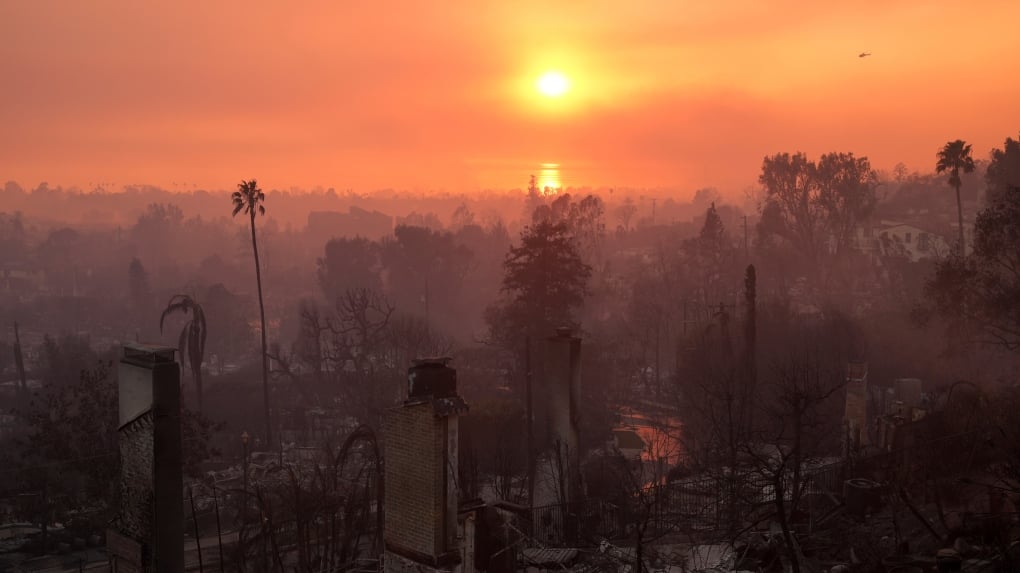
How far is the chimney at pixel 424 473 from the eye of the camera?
8.58 meters

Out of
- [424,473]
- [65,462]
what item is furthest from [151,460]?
[65,462]

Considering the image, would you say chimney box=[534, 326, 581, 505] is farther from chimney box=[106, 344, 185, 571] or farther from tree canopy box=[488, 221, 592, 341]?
tree canopy box=[488, 221, 592, 341]

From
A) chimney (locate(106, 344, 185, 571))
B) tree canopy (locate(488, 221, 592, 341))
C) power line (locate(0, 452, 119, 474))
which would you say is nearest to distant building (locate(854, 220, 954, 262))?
tree canopy (locate(488, 221, 592, 341))

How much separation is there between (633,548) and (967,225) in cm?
6334

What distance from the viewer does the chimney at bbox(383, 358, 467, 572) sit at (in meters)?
8.58

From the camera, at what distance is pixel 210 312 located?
5941cm

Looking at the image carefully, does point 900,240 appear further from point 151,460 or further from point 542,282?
point 151,460

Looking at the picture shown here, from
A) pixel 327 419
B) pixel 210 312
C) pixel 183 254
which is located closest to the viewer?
pixel 327 419

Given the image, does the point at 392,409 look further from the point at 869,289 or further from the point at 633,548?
the point at 869,289

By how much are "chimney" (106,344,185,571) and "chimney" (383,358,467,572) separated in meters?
2.72

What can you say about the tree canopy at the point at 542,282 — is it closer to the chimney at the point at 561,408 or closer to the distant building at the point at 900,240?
the chimney at the point at 561,408

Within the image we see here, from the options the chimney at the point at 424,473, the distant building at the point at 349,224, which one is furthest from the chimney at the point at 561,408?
the distant building at the point at 349,224

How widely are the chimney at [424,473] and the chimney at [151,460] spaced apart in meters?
2.72

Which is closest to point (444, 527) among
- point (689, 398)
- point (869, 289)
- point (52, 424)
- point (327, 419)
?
point (52, 424)
